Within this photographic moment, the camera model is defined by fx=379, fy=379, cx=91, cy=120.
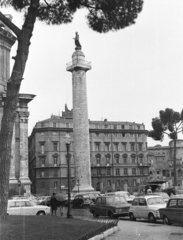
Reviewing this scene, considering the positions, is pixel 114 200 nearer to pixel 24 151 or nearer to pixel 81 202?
pixel 81 202

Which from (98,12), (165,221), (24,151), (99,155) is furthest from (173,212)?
(99,155)

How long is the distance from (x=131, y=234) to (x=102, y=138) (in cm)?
5810

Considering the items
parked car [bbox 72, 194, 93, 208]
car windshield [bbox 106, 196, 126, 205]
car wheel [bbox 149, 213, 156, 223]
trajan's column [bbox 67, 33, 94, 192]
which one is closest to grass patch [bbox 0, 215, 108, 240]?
car wheel [bbox 149, 213, 156, 223]

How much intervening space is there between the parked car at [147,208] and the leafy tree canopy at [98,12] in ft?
28.9

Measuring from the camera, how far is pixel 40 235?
10781 mm

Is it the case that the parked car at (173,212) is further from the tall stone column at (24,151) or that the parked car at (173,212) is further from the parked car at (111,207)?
the tall stone column at (24,151)

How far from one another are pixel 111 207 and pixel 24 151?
800 inches

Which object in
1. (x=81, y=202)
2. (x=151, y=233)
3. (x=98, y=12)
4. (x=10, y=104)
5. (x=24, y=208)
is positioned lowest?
(x=81, y=202)

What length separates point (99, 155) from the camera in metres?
69.8

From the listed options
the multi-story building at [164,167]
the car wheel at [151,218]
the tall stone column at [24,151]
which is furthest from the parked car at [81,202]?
the multi-story building at [164,167]

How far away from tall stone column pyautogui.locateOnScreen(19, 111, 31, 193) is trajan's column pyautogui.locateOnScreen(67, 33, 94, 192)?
683 cm

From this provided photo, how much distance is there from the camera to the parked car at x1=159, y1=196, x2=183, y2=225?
15011 millimetres

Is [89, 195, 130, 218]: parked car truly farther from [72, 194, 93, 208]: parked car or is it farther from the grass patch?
[72, 194, 93, 208]: parked car

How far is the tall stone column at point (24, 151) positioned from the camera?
121 feet
